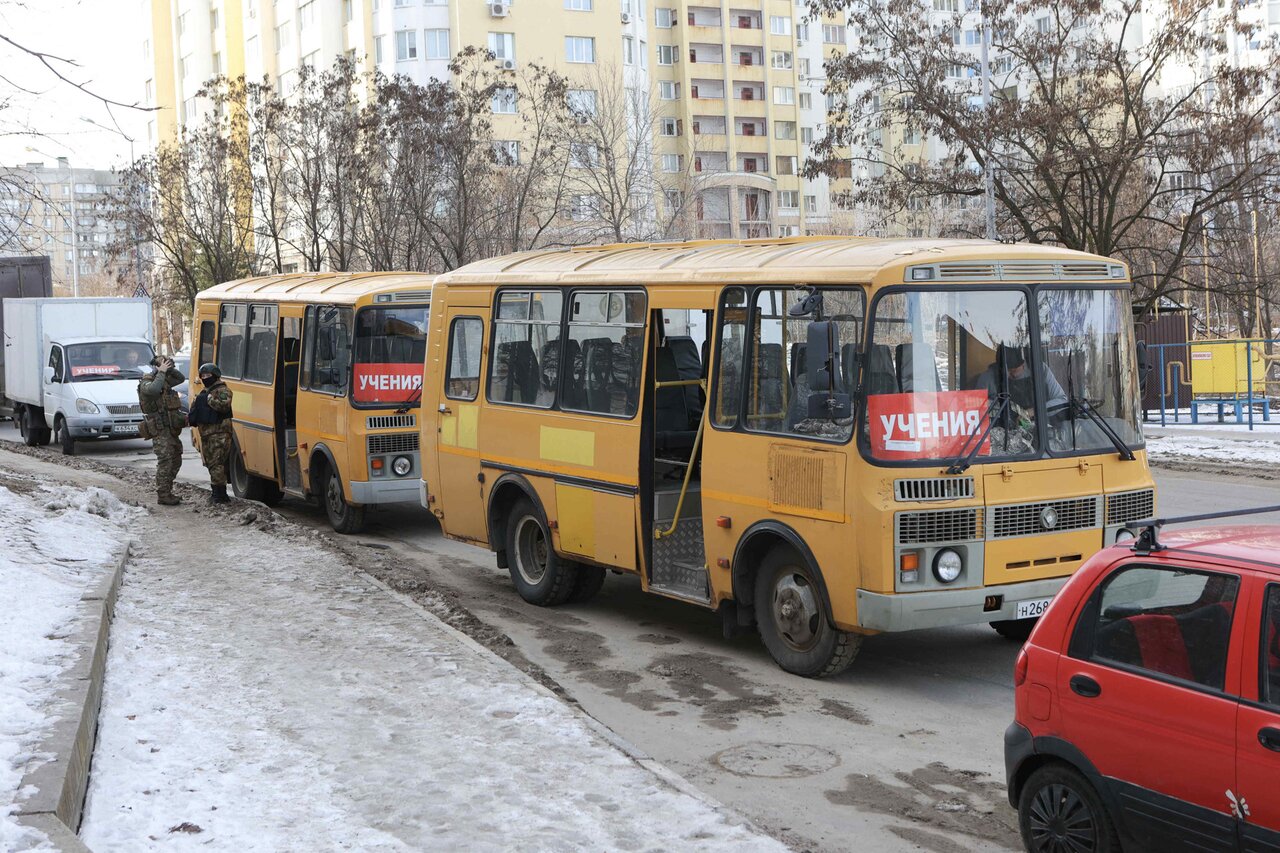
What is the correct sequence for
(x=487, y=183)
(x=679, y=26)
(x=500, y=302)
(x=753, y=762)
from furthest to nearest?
1. (x=679, y=26)
2. (x=487, y=183)
3. (x=500, y=302)
4. (x=753, y=762)

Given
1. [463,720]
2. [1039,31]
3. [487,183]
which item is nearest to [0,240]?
[463,720]

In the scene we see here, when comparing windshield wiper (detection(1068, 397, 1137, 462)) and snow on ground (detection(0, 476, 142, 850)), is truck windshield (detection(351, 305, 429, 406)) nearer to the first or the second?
snow on ground (detection(0, 476, 142, 850))

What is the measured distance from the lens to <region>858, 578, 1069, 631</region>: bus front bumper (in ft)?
27.1

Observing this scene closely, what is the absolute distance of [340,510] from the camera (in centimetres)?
1606

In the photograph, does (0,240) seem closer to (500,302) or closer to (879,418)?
(500,302)

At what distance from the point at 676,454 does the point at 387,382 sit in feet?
18.8

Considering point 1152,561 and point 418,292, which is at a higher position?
point 418,292

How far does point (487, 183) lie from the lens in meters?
37.5

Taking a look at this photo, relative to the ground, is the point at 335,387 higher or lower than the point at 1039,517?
higher

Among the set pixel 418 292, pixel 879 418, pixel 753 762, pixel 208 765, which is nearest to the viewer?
pixel 208 765

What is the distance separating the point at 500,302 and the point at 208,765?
→ 6.31 metres

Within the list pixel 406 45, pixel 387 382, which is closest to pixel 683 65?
pixel 406 45

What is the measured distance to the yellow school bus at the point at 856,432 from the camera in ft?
27.5

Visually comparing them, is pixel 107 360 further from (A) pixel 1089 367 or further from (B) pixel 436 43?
(B) pixel 436 43
